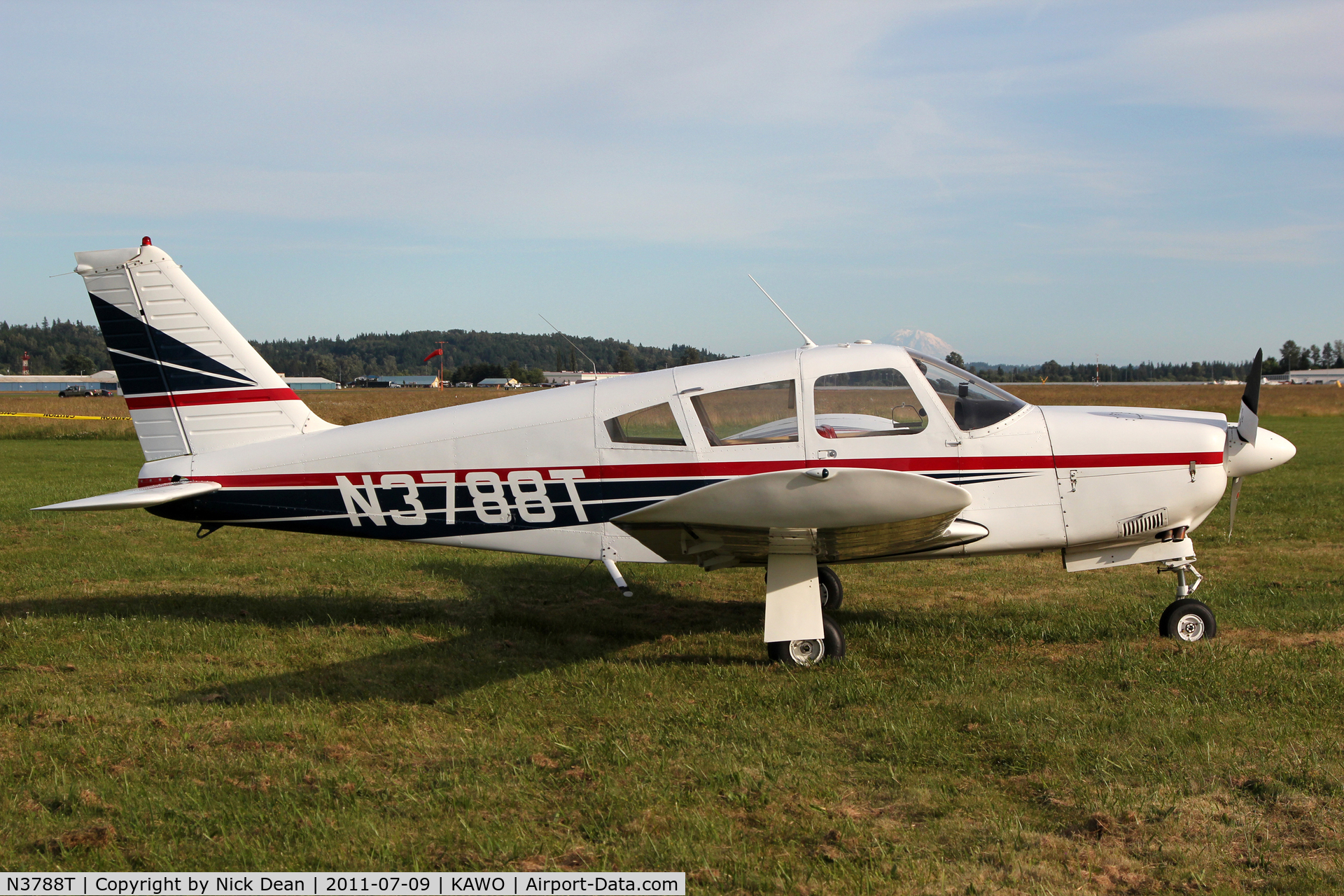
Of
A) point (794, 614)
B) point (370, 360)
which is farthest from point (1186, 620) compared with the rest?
point (370, 360)

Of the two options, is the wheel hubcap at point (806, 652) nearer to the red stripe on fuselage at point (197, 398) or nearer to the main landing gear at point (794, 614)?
the main landing gear at point (794, 614)

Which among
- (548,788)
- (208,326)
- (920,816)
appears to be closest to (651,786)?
(548,788)

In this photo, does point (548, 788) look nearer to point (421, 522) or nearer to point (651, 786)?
point (651, 786)

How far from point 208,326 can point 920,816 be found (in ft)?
21.0

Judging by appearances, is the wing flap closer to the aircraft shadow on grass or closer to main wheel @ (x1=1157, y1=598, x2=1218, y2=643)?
the aircraft shadow on grass

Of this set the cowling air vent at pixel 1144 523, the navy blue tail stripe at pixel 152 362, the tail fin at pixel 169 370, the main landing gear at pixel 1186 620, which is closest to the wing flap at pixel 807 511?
the cowling air vent at pixel 1144 523

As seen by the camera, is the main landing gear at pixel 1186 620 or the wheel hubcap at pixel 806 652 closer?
the wheel hubcap at pixel 806 652

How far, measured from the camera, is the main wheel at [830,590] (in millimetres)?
8000

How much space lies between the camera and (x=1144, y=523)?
6.36m

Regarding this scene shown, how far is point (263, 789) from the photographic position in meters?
4.30

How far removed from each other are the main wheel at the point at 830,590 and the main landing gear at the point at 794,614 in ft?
5.38

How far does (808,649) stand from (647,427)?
6.08 feet

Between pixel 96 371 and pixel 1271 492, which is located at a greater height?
pixel 96 371

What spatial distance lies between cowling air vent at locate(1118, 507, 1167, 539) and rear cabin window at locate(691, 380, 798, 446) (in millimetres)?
2340
